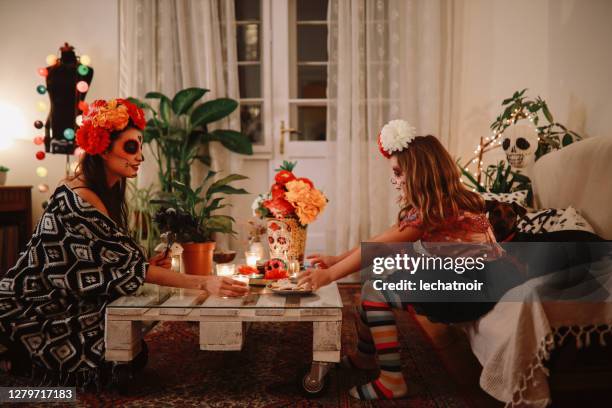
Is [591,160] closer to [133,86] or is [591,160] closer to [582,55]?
[582,55]

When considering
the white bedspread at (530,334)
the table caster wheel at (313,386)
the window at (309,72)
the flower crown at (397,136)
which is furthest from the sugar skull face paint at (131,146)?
the window at (309,72)

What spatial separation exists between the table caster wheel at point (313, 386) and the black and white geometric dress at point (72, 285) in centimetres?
65

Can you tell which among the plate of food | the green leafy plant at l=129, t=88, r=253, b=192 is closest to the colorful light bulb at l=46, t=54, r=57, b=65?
the green leafy plant at l=129, t=88, r=253, b=192

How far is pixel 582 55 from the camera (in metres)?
2.57

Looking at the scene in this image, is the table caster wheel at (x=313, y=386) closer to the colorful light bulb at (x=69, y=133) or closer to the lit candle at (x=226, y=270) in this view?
the lit candle at (x=226, y=270)

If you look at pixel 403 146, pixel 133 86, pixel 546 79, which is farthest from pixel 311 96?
pixel 403 146

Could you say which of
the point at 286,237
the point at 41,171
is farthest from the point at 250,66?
the point at 286,237

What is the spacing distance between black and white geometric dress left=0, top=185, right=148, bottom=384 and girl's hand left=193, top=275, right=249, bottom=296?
0.22 m

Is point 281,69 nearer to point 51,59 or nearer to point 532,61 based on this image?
point 51,59

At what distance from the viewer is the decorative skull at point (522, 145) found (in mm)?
2586

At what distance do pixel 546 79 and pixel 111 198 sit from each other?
2.63 meters

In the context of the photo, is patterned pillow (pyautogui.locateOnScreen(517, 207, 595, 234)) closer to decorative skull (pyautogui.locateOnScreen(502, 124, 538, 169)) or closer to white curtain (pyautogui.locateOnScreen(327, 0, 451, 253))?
decorative skull (pyautogui.locateOnScreen(502, 124, 538, 169))

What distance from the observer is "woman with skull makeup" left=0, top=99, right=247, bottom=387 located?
1.56m

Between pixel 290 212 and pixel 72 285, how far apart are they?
87cm
